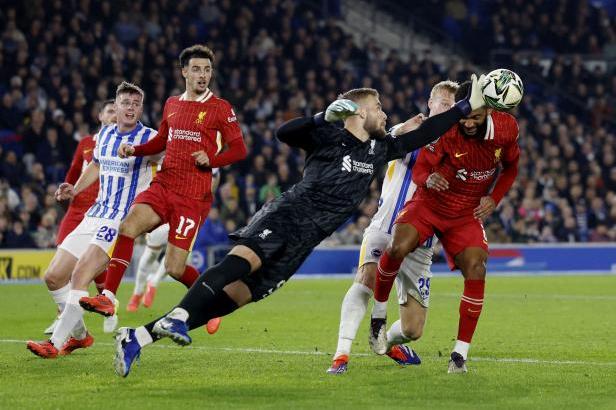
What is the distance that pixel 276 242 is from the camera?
8352 millimetres

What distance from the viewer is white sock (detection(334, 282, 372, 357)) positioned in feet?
30.3

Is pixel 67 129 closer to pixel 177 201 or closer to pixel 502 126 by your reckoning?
pixel 177 201

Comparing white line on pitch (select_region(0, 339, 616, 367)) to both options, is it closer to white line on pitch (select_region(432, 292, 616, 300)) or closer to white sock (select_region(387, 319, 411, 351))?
white sock (select_region(387, 319, 411, 351))

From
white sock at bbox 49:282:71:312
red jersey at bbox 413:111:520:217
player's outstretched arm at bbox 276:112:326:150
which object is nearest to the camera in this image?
player's outstretched arm at bbox 276:112:326:150

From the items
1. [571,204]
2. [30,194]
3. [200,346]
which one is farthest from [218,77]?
[200,346]

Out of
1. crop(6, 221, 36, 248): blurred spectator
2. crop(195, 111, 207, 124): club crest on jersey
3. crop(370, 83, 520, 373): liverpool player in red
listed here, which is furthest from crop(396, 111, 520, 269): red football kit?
crop(6, 221, 36, 248): blurred spectator

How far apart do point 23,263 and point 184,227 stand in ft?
41.9

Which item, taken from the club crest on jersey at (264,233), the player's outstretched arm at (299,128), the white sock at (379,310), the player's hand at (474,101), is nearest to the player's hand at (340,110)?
the player's outstretched arm at (299,128)

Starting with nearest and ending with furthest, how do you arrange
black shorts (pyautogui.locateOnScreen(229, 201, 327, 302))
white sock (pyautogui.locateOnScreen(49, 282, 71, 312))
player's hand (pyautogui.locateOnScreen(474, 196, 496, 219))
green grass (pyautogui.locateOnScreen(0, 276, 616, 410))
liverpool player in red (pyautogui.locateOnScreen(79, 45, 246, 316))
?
green grass (pyautogui.locateOnScreen(0, 276, 616, 410)) → black shorts (pyautogui.locateOnScreen(229, 201, 327, 302)) → player's hand (pyautogui.locateOnScreen(474, 196, 496, 219)) → liverpool player in red (pyautogui.locateOnScreen(79, 45, 246, 316)) → white sock (pyautogui.locateOnScreen(49, 282, 71, 312))

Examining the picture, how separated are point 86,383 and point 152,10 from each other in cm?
2057

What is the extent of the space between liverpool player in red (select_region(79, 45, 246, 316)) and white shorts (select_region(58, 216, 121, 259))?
246mm

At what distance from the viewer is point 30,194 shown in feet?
72.9

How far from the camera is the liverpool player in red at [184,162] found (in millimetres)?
10445

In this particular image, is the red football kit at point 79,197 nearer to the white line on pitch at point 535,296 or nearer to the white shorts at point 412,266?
the white shorts at point 412,266
